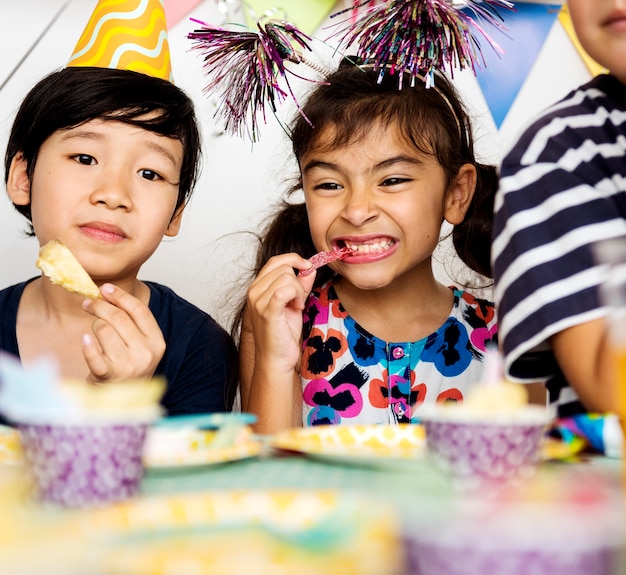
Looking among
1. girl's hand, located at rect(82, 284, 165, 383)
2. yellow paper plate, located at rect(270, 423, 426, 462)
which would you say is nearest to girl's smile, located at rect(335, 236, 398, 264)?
girl's hand, located at rect(82, 284, 165, 383)

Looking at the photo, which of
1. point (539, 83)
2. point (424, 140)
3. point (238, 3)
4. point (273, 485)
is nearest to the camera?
point (273, 485)

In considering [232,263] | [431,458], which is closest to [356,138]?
[232,263]

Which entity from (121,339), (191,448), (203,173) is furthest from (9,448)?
(203,173)

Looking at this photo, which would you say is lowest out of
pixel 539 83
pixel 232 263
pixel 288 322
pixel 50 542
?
pixel 50 542

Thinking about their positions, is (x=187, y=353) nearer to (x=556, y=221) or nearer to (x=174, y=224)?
(x=174, y=224)

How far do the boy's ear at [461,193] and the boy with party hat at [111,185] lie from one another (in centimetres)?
50

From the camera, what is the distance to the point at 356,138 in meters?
1.46

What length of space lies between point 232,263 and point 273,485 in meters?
1.76

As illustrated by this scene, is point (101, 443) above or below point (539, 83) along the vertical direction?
below

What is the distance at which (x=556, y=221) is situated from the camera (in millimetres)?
877

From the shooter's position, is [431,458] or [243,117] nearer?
[431,458]

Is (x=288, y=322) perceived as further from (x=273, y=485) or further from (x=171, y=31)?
(x=171, y=31)

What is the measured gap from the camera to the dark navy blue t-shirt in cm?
142

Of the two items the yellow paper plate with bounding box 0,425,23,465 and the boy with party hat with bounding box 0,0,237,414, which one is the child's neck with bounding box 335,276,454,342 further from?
the yellow paper plate with bounding box 0,425,23,465
